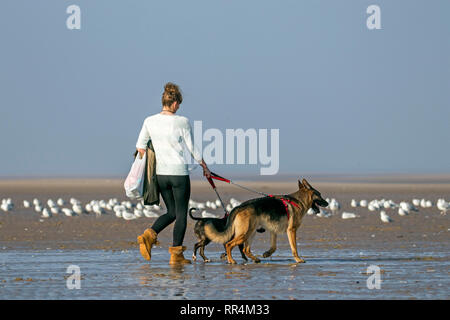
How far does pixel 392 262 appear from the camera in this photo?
1379 centimetres

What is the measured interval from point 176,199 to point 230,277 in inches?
79.6

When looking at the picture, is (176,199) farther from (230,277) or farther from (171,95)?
(230,277)

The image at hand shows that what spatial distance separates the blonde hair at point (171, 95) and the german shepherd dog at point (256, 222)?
179 cm

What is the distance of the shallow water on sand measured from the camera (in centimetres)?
1034

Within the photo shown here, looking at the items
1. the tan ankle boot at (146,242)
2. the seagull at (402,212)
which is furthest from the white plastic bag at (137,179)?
the seagull at (402,212)

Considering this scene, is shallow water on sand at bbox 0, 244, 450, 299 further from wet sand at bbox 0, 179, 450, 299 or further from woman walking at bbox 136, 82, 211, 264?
woman walking at bbox 136, 82, 211, 264

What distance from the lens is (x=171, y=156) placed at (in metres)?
13.6

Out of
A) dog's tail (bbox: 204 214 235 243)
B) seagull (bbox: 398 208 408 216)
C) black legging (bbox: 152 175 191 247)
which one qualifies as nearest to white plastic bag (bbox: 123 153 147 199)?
black legging (bbox: 152 175 191 247)

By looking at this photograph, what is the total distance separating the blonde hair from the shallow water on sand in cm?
227

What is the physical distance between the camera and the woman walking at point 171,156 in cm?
1357

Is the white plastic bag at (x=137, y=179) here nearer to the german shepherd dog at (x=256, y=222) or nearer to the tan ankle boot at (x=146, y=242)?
the tan ankle boot at (x=146, y=242)

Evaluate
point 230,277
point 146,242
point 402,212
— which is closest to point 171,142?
point 146,242

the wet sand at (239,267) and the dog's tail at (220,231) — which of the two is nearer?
the wet sand at (239,267)
